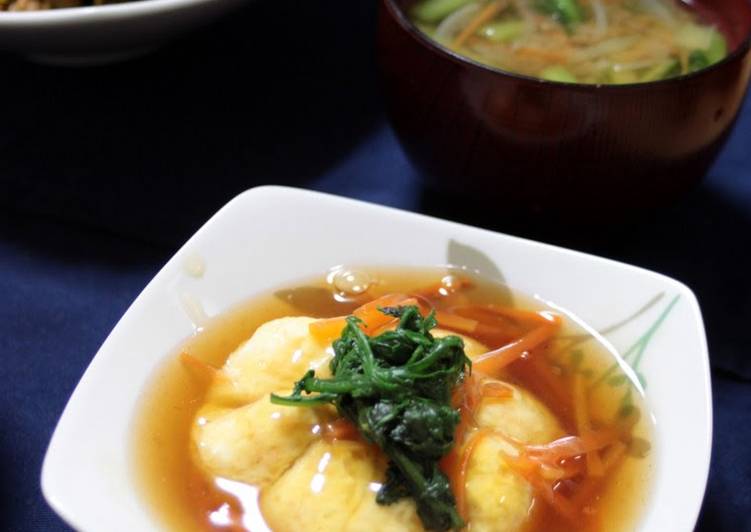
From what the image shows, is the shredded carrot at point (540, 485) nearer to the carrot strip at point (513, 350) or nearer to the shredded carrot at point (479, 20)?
the carrot strip at point (513, 350)

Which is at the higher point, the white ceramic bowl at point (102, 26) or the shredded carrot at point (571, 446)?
the white ceramic bowl at point (102, 26)

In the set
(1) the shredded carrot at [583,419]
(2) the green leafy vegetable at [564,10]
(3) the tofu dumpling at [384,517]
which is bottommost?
(1) the shredded carrot at [583,419]

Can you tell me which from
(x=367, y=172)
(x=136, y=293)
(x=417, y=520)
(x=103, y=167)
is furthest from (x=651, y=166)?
(x=103, y=167)

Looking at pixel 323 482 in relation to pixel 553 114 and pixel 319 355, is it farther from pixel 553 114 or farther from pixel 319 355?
pixel 553 114

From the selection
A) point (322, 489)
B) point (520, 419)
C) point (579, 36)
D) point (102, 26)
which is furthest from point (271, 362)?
point (579, 36)

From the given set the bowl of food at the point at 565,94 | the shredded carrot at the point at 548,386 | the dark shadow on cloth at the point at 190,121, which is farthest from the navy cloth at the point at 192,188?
the shredded carrot at the point at 548,386

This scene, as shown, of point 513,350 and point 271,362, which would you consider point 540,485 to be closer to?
point 513,350

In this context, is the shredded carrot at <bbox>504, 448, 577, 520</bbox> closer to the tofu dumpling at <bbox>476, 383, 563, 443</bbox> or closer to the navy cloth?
the tofu dumpling at <bbox>476, 383, 563, 443</bbox>
